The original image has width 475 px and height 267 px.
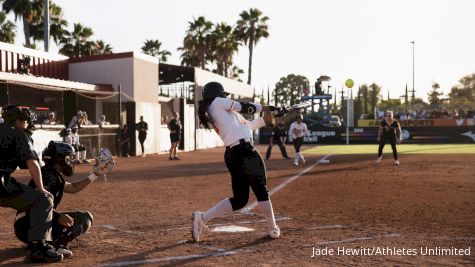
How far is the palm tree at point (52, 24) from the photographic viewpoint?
132ft

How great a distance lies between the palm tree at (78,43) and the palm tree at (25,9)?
333 centimetres

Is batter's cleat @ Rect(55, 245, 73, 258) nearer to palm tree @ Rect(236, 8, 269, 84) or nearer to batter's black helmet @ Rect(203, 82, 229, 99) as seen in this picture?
batter's black helmet @ Rect(203, 82, 229, 99)

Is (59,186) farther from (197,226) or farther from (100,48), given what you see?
(100,48)

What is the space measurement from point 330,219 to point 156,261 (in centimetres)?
327

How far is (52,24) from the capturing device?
4078 centimetres

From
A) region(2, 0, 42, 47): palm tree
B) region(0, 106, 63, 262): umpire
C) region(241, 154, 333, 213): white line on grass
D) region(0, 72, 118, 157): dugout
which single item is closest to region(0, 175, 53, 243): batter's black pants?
region(0, 106, 63, 262): umpire

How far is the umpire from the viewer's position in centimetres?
499

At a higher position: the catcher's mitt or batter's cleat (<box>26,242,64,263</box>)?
the catcher's mitt

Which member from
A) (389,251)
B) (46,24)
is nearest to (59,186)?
(389,251)

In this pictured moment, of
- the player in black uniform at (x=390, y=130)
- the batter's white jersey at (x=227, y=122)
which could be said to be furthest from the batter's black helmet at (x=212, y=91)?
the player in black uniform at (x=390, y=130)

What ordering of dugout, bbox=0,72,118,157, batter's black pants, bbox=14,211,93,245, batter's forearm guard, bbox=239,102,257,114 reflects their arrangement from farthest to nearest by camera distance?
dugout, bbox=0,72,118,157, batter's forearm guard, bbox=239,102,257,114, batter's black pants, bbox=14,211,93,245

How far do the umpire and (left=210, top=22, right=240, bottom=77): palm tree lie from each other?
50278 millimetres

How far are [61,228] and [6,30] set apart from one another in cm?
4100

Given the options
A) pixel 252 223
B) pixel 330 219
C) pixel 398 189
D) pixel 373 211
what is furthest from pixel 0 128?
pixel 398 189
